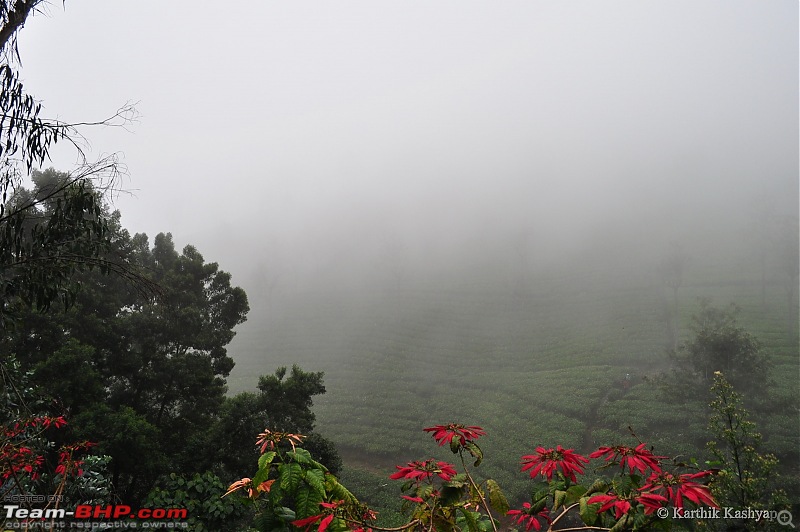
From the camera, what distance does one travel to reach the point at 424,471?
1.94 metres

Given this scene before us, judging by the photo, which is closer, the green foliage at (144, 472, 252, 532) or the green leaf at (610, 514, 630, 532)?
the green leaf at (610, 514, 630, 532)

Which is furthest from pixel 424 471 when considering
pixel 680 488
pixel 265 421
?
pixel 265 421

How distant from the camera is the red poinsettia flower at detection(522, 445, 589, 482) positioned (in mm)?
2082

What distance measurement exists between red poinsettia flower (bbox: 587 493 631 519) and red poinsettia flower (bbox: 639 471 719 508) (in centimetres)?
20

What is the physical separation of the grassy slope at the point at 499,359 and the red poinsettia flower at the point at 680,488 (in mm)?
14605

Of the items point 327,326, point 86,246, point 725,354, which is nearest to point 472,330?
point 327,326

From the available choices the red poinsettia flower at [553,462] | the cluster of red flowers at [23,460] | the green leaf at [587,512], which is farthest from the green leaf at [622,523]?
the cluster of red flowers at [23,460]

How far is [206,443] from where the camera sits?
392 inches

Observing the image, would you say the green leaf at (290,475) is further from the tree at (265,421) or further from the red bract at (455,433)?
the tree at (265,421)

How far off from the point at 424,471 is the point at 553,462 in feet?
2.52

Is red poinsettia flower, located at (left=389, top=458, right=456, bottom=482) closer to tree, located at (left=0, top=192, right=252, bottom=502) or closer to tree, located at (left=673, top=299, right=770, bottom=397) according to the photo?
tree, located at (left=0, top=192, right=252, bottom=502)

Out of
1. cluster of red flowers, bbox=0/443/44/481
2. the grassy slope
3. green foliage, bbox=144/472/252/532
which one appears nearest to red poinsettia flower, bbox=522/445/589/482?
green foliage, bbox=144/472/252/532

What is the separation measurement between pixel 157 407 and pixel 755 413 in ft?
76.2

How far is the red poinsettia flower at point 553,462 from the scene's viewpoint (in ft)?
6.83
